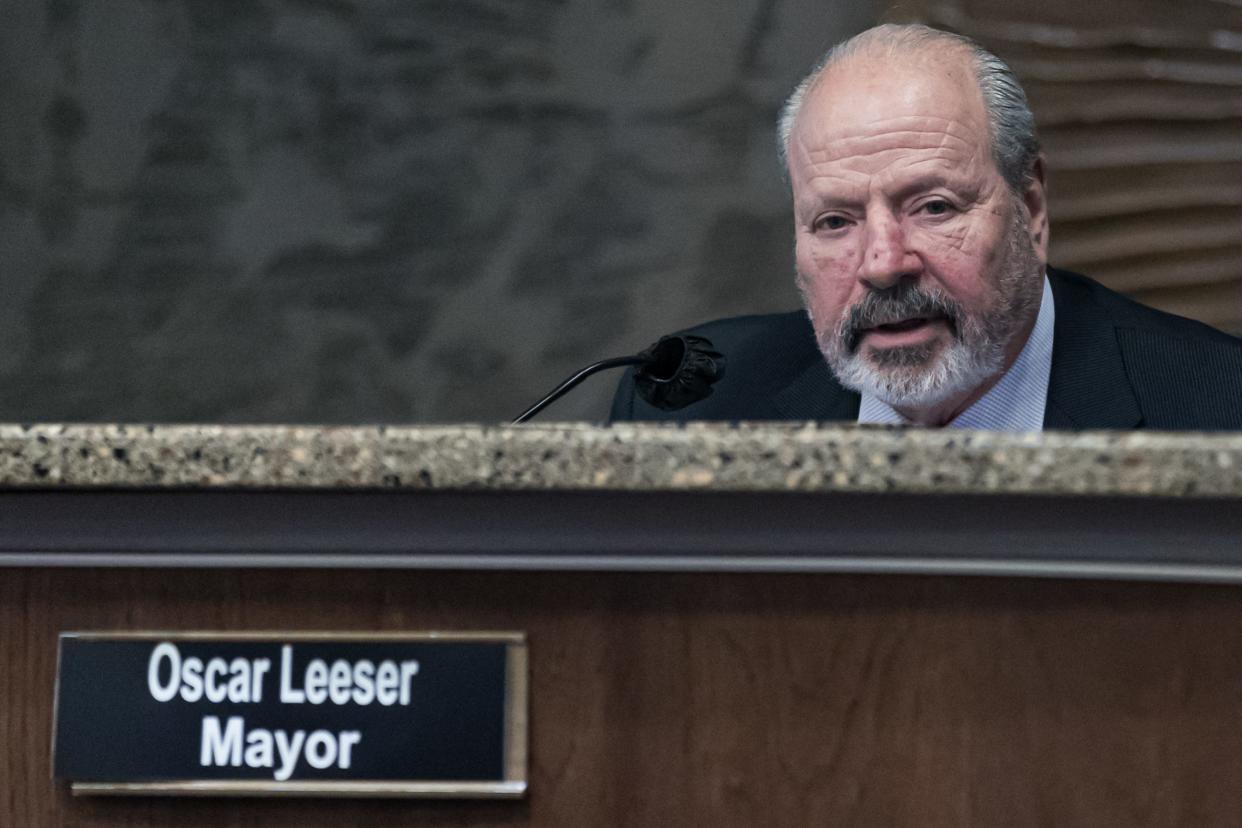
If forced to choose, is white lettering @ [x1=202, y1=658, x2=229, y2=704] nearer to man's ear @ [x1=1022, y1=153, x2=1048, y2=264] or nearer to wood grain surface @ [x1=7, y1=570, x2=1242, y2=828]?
wood grain surface @ [x1=7, y1=570, x2=1242, y2=828]

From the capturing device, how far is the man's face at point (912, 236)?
1429 mm

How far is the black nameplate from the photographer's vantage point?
1.76ft

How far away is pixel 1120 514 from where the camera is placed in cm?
53

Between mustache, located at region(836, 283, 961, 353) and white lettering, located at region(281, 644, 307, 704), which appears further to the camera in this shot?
mustache, located at region(836, 283, 961, 353)

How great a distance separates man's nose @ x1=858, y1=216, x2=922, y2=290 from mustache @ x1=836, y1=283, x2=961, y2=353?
0.04 feet

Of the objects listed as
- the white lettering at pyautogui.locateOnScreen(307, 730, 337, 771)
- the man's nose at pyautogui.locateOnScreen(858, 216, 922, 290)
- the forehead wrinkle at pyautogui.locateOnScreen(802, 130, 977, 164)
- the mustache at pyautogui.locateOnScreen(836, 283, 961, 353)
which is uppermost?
the forehead wrinkle at pyautogui.locateOnScreen(802, 130, 977, 164)

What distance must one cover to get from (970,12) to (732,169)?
0.56m

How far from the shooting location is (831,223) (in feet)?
5.05

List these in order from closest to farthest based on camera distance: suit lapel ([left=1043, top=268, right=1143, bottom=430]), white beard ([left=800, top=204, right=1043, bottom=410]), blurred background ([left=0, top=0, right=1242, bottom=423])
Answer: suit lapel ([left=1043, top=268, right=1143, bottom=430]) < white beard ([left=800, top=204, right=1043, bottom=410]) < blurred background ([left=0, top=0, right=1242, bottom=423])

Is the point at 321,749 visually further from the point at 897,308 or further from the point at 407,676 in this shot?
the point at 897,308

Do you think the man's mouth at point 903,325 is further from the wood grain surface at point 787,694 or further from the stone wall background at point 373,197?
the stone wall background at point 373,197

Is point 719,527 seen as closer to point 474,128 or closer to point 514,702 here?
point 514,702

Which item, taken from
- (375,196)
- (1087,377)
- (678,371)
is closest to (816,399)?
(1087,377)

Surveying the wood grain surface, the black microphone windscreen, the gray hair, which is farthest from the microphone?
the gray hair
